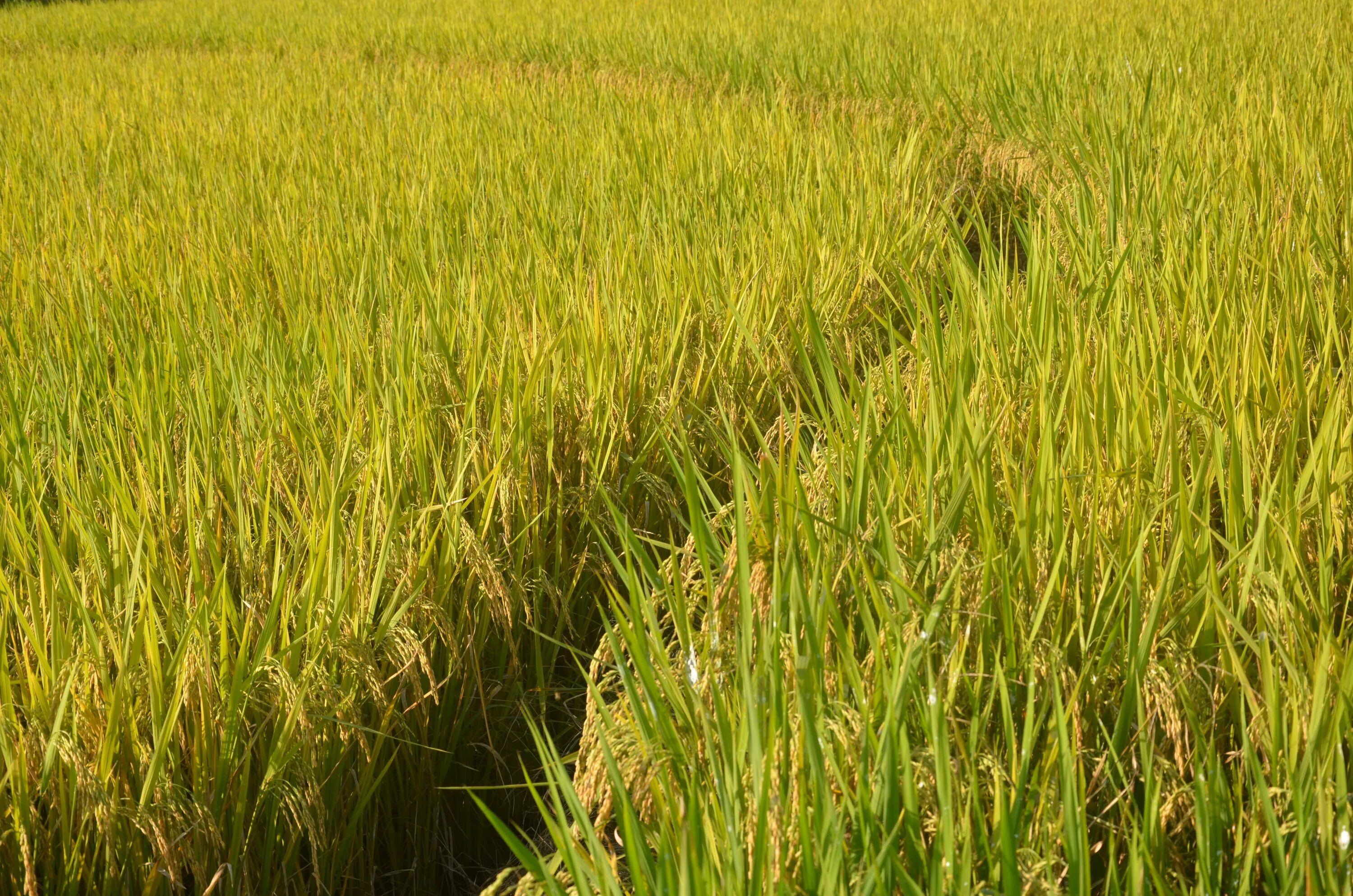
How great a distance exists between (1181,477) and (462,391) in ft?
3.75

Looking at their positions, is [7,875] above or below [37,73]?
below

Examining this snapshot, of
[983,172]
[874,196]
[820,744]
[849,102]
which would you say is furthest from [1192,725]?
[849,102]

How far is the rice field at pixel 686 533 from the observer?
35.5 inches

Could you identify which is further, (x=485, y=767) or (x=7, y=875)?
(x=485, y=767)

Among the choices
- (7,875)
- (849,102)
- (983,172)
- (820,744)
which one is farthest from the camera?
(849,102)

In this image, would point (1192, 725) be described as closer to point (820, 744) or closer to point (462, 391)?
point (820, 744)

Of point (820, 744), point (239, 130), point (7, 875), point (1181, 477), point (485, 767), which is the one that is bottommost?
point (485, 767)

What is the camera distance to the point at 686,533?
72.8 inches

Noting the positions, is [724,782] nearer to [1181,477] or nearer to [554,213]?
[1181,477]

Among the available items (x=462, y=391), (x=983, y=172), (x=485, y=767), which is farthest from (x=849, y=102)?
(x=485, y=767)

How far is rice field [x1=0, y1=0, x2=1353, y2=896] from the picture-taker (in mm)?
901

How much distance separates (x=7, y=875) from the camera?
108cm

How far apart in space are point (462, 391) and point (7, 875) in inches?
38.3

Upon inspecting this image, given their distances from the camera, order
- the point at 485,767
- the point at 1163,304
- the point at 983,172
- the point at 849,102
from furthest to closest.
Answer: the point at 849,102
the point at 983,172
the point at 1163,304
the point at 485,767
